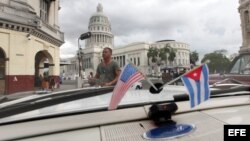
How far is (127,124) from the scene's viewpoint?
1.55 metres

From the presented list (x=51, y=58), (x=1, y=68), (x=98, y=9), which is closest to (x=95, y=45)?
(x=98, y=9)

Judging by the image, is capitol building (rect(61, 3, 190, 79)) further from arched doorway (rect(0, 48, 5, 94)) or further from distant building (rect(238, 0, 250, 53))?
arched doorway (rect(0, 48, 5, 94))

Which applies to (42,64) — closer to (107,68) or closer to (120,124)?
(107,68)

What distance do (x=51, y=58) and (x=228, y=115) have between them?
67.0 feet

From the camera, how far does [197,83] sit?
4.51 feet

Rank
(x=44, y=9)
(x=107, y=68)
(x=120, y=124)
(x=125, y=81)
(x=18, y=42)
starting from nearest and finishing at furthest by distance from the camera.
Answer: (x=125, y=81) → (x=120, y=124) → (x=107, y=68) → (x=18, y=42) → (x=44, y=9)

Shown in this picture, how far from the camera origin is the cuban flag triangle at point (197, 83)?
137 cm

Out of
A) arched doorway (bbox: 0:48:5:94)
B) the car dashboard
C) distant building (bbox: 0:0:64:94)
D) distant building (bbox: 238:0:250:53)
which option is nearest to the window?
distant building (bbox: 0:0:64:94)

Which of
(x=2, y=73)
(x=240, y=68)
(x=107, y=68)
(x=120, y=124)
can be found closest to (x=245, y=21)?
(x=2, y=73)

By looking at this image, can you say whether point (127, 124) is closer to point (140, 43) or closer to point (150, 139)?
point (150, 139)

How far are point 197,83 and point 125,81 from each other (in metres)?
0.43

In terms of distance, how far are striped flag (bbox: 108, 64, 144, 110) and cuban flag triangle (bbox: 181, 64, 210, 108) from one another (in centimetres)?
29

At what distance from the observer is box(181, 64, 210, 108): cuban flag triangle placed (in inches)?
54.1

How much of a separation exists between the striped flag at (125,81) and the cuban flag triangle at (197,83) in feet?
0.95
